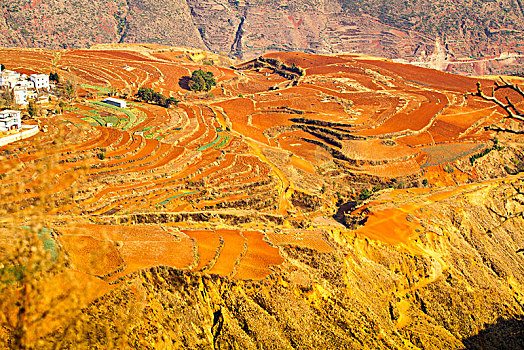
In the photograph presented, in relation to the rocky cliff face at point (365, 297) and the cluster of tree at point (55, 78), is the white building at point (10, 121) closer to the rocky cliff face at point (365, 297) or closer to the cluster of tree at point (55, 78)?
the cluster of tree at point (55, 78)

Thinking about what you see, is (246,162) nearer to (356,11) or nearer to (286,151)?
(286,151)

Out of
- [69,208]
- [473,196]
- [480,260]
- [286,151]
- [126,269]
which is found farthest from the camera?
[286,151]

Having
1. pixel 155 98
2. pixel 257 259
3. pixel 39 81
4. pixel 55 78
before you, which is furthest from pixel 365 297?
pixel 55 78

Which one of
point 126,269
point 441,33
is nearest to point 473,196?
point 126,269

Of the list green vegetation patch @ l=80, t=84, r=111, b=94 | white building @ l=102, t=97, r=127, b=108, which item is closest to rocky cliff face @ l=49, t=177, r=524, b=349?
white building @ l=102, t=97, r=127, b=108

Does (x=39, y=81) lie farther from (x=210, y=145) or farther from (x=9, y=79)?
(x=210, y=145)
